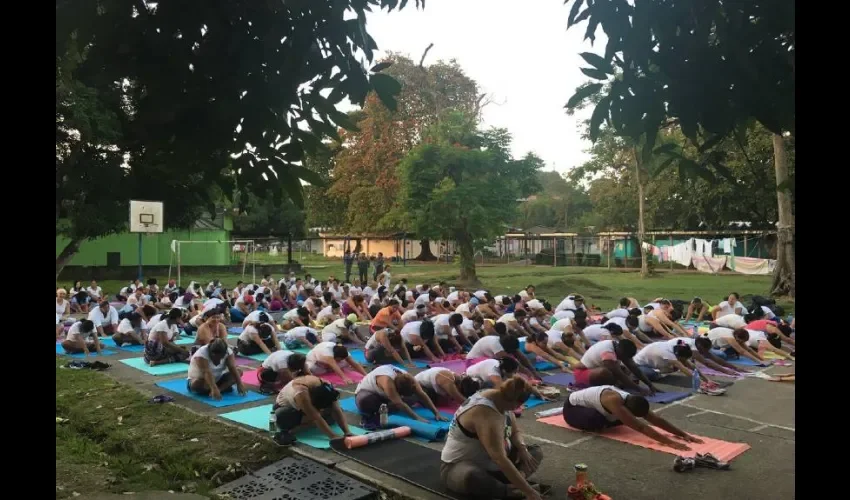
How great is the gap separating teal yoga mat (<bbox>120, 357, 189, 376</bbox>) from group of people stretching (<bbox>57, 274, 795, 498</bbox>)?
0.22 meters

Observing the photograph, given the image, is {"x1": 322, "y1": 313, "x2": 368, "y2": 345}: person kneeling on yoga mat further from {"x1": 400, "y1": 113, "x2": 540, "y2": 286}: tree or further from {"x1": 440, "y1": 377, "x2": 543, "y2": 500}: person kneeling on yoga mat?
{"x1": 400, "y1": 113, "x2": 540, "y2": 286}: tree

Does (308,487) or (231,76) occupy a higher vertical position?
(231,76)

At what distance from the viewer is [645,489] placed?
4.89 metres

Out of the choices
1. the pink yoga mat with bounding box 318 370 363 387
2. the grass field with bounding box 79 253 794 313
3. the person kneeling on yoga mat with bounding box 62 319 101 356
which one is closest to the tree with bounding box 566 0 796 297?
the pink yoga mat with bounding box 318 370 363 387

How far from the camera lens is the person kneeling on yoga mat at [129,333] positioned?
11750mm

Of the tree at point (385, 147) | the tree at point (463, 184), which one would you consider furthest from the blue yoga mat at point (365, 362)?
the tree at point (385, 147)

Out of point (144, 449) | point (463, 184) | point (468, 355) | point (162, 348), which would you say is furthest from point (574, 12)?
point (463, 184)

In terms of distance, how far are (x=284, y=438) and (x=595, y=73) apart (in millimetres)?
4376

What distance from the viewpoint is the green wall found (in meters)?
27.9

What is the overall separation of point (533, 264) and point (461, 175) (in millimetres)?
15716
